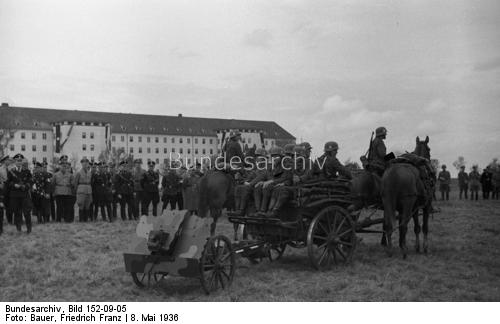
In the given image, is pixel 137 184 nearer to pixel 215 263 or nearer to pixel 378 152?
pixel 378 152

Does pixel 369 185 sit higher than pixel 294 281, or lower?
higher

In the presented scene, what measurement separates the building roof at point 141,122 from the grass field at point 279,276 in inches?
3005

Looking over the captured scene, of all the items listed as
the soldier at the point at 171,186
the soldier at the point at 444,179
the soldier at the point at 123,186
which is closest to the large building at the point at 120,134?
the soldier at the point at 444,179

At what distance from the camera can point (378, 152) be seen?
10055 mm

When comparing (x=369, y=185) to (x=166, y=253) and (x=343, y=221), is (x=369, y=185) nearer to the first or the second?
(x=343, y=221)

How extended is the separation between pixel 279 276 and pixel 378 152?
3391 millimetres

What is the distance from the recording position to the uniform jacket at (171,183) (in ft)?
55.9

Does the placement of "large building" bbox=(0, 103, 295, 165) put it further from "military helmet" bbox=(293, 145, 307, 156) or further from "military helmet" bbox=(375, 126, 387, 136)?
"military helmet" bbox=(293, 145, 307, 156)

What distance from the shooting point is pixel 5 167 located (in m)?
12.9

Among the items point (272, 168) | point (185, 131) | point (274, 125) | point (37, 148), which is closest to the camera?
point (272, 168)

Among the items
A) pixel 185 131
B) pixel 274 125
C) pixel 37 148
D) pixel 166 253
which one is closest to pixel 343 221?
pixel 166 253

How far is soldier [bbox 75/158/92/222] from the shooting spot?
15.6 metres
